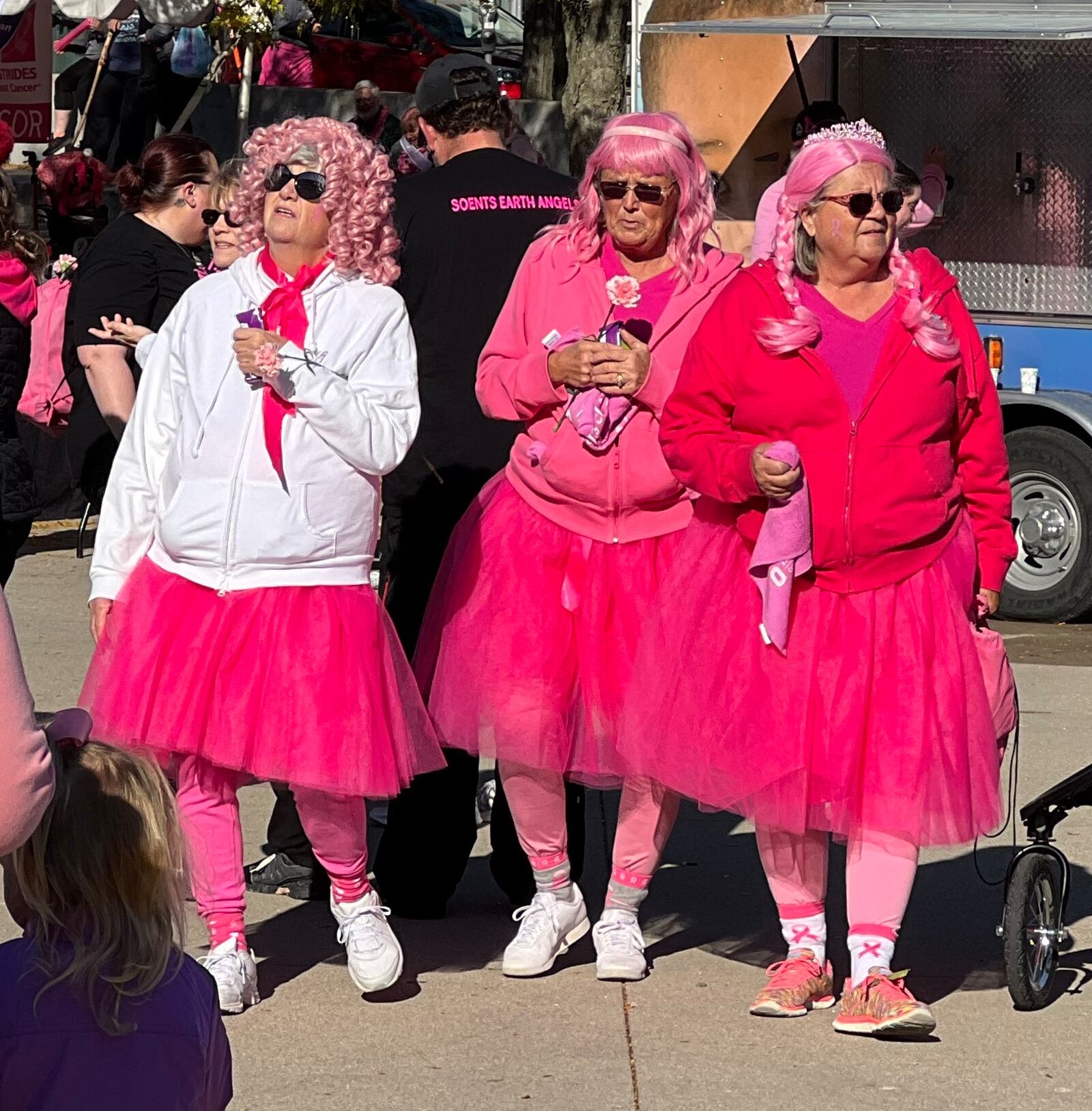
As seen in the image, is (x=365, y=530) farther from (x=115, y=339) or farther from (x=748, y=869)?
(x=748, y=869)

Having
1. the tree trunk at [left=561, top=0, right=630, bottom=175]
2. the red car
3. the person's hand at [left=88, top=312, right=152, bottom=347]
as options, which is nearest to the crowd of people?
the person's hand at [left=88, top=312, right=152, bottom=347]

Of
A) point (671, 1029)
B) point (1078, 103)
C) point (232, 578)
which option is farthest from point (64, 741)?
point (1078, 103)

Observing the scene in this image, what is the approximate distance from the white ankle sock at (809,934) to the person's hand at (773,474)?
0.99m

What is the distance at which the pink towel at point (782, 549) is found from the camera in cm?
455

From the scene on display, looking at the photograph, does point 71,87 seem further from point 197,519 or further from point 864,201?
point 864,201

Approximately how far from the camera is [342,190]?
4.78m

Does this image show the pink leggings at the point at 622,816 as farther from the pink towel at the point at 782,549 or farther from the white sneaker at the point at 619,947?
the pink towel at the point at 782,549

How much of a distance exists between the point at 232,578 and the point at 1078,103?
22.1 feet

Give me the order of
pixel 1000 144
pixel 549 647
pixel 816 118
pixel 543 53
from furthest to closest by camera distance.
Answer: pixel 543 53 → pixel 1000 144 → pixel 816 118 → pixel 549 647

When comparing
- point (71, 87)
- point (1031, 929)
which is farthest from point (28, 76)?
point (1031, 929)

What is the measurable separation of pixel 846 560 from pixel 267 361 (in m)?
1.31

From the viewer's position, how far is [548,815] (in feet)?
16.6

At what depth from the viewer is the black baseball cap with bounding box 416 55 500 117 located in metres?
5.53

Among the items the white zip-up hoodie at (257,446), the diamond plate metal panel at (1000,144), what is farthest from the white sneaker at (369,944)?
the diamond plate metal panel at (1000,144)
